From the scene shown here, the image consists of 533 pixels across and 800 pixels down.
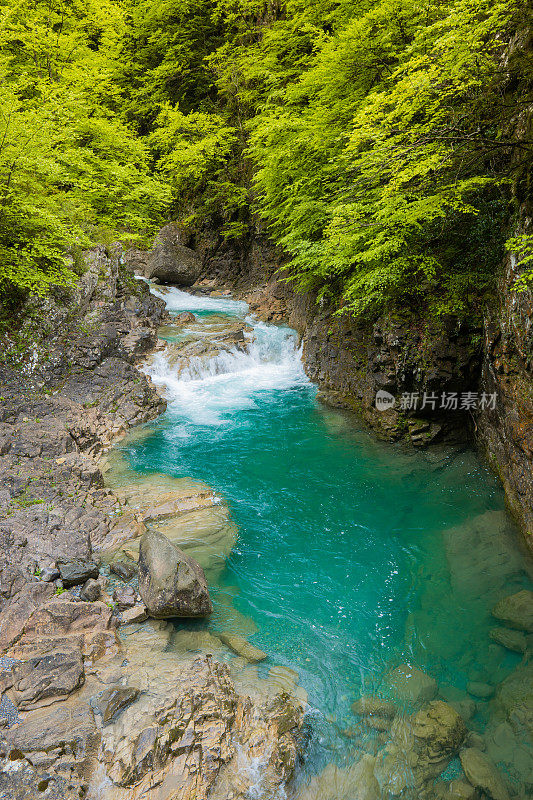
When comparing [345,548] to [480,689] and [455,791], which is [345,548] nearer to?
[480,689]

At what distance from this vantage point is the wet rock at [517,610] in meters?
5.16

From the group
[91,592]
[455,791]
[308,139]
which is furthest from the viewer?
[308,139]

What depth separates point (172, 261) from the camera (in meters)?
20.4

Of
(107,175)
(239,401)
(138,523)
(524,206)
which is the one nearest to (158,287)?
(107,175)

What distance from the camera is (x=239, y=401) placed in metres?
12.4

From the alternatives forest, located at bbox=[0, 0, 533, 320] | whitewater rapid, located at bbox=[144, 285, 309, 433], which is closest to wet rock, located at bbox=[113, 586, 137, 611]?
whitewater rapid, located at bbox=[144, 285, 309, 433]

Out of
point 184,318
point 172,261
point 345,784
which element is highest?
point 172,261

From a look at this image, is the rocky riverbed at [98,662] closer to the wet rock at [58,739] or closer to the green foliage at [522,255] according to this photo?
the wet rock at [58,739]

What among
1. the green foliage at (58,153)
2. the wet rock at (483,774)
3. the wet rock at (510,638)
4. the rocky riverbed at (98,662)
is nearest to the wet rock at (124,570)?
the rocky riverbed at (98,662)

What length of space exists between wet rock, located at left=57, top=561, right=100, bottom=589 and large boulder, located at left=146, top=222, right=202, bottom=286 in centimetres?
1712

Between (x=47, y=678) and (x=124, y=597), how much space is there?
4.43 feet

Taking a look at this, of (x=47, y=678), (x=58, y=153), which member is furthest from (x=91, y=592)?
(x=58, y=153)

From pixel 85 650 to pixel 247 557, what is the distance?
2.66 m

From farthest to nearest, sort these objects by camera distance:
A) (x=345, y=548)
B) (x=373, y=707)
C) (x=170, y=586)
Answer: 1. (x=345, y=548)
2. (x=170, y=586)
3. (x=373, y=707)
